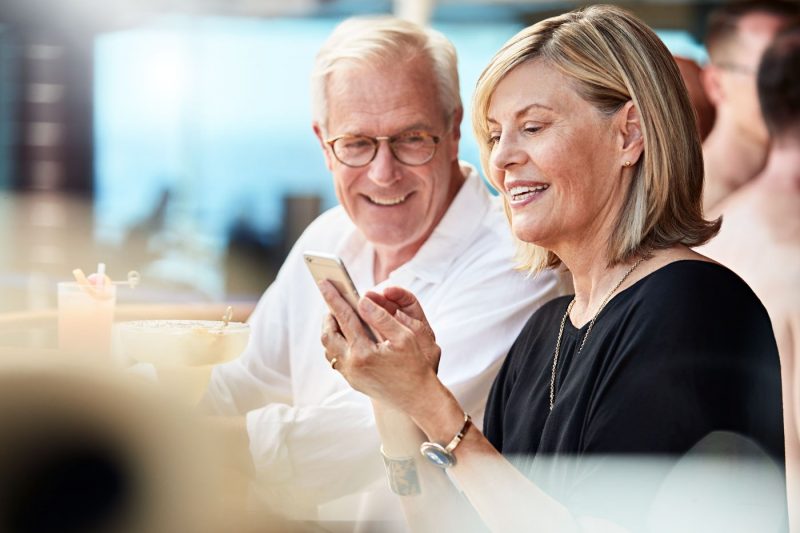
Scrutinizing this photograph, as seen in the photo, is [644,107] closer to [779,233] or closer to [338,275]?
[338,275]

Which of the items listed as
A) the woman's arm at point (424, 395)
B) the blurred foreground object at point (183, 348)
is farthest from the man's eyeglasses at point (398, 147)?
the woman's arm at point (424, 395)

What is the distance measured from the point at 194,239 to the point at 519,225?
1333 millimetres

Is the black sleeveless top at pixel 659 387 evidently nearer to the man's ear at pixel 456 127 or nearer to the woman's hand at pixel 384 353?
the woman's hand at pixel 384 353

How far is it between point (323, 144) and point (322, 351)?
1.31 feet

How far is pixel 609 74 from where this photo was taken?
4.39 feet

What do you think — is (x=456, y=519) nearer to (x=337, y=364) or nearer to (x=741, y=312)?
(x=337, y=364)

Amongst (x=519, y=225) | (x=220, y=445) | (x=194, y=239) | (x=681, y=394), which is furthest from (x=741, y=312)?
(x=194, y=239)

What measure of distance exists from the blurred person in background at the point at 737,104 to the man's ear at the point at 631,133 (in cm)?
124

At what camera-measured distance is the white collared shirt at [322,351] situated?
5.57ft

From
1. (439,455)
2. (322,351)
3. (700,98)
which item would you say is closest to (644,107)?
(439,455)

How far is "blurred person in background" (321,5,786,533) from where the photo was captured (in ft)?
3.75

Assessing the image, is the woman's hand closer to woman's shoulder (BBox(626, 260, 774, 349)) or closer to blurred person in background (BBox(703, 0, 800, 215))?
woman's shoulder (BBox(626, 260, 774, 349))

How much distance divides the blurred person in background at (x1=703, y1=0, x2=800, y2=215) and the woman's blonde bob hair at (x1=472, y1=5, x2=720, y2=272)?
1224 mm

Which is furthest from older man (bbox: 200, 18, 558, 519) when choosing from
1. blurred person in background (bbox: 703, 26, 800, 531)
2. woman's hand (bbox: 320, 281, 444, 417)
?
blurred person in background (bbox: 703, 26, 800, 531)
